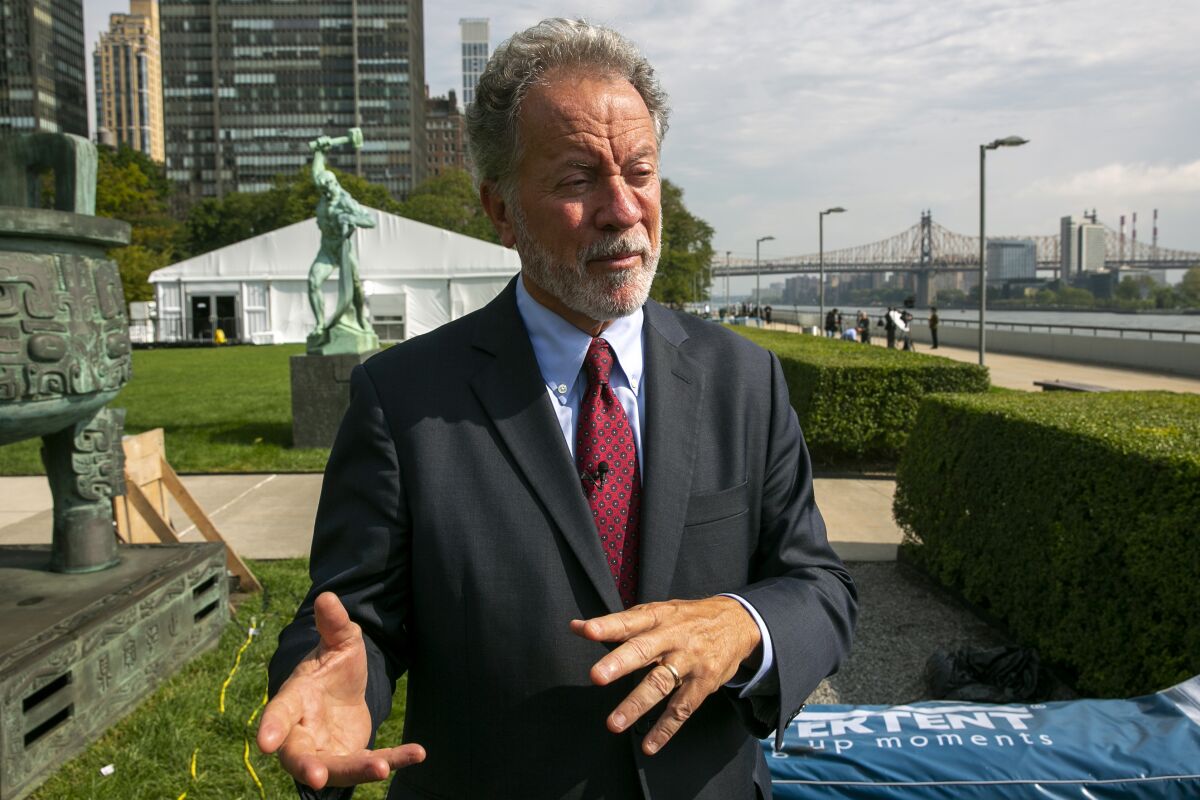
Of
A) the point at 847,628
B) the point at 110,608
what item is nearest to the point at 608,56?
the point at 847,628

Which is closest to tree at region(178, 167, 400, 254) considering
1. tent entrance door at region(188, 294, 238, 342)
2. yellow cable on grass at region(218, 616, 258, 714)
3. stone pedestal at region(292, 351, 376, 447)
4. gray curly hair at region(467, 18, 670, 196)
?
tent entrance door at region(188, 294, 238, 342)

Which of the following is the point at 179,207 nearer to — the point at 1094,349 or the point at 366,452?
the point at 1094,349

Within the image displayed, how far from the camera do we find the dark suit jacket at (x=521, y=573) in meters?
1.59

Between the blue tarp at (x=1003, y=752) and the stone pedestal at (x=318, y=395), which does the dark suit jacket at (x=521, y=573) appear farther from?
the stone pedestal at (x=318, y=395)

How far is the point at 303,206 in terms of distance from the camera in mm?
62156

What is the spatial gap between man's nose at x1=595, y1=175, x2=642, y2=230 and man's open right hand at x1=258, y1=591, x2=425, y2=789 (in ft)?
2.66

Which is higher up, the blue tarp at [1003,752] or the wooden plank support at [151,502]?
the wooden plank support at [151,502]

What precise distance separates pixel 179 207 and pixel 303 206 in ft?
263

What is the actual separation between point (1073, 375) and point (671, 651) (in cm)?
2405

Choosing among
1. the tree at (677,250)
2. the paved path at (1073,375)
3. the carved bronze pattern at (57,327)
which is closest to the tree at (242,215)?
the tree at (677,250)

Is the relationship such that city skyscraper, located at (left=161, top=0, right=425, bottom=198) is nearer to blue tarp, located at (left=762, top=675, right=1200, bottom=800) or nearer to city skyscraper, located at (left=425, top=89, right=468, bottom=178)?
city skyscraper, located at (left=425, top=89, right=468, bottom=178)

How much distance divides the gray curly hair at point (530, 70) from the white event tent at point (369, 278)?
111 ft

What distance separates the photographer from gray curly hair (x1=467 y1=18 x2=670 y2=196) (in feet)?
5.64

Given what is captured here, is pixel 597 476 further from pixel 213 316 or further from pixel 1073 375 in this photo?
pixel 213 316
